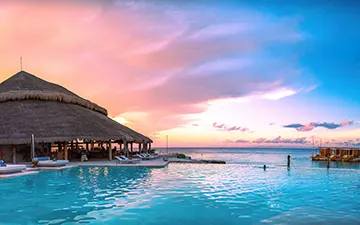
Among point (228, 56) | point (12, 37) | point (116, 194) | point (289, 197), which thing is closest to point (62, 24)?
point (12, 37)

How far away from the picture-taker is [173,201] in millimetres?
10734

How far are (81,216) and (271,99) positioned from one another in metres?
21.7

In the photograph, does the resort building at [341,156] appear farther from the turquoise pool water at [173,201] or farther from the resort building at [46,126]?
the turquoise pool water at [173,201]

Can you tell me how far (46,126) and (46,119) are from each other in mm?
1134

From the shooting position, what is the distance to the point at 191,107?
93.8 feet

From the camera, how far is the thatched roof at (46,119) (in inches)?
931

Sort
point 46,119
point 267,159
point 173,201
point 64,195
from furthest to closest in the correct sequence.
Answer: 1. point 267,159
2. point 46,119
3. point 64,195
4. point 173,201

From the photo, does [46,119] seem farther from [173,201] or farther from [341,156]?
[341,156]

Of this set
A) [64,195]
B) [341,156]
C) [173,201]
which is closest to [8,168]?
[64,195]

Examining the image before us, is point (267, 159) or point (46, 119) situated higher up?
point (46, 119)

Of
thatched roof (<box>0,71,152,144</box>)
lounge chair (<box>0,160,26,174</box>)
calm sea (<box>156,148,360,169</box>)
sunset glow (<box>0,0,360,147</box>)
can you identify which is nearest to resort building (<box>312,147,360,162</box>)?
calm sea (<box>156,148,360,169</box>)

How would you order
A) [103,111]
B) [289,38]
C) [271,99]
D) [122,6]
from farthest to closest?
1. [103,111]
2. [271,99]
3. [289,38]
4. [122,6]

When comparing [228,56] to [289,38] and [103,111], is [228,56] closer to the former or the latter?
[289,38]

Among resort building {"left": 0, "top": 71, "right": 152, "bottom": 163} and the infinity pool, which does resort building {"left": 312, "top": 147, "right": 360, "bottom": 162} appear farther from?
the infinity pool
